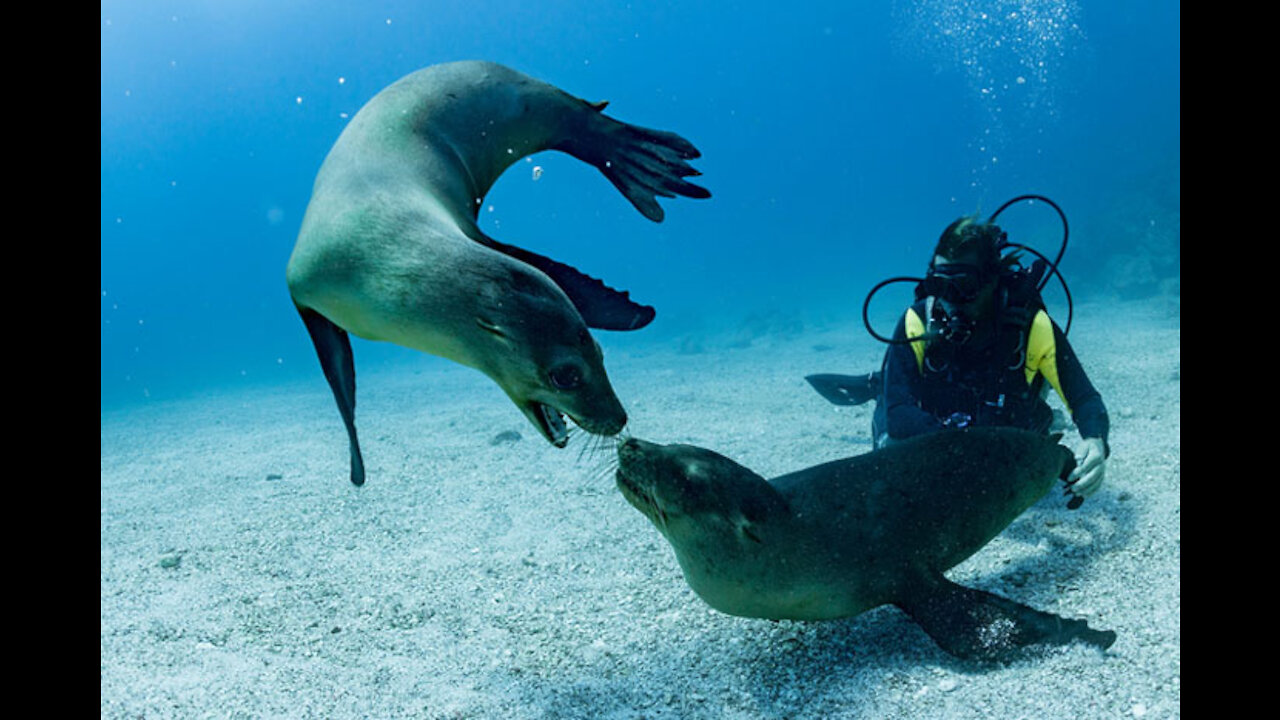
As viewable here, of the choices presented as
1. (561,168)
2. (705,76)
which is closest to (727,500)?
(705,76)

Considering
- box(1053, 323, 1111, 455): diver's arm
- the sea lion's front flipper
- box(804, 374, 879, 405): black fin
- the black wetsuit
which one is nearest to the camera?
Result: the sea lion's front flipper

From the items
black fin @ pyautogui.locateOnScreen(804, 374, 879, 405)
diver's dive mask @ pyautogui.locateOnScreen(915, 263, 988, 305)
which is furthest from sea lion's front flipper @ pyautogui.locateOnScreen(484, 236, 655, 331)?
black fin @ pyautogui.locateOnScreen(804, 374, 879, 405)

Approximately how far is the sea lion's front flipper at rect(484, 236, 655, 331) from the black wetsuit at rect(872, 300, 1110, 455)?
9.31ft

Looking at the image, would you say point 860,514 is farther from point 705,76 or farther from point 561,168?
point 561,168

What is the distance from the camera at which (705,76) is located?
9988 cm

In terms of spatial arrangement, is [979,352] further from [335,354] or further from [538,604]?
[335,354]

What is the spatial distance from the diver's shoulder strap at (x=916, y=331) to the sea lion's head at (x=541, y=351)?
3357 mm

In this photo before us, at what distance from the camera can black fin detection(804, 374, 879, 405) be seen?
23.8ft

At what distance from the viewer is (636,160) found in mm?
2752

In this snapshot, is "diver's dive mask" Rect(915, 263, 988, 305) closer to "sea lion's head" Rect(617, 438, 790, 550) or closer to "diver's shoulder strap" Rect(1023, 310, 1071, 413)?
"diver's shoulder strap" Rect(1023, 310, 1071, 413)

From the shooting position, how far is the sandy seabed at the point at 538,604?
246cm

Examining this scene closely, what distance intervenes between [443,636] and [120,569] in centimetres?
275

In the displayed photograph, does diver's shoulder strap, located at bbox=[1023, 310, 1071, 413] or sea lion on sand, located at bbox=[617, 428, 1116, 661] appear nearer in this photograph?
sea lion on sand, located at bbox=[617, 428, 1116, 661]

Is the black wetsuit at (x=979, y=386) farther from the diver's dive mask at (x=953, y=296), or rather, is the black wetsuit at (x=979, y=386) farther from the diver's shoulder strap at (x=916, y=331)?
the diver's dive mask at (x=953, y=296)
